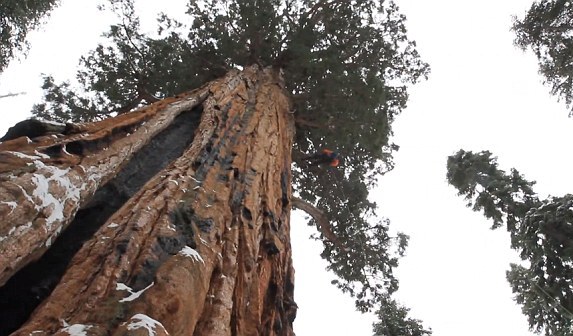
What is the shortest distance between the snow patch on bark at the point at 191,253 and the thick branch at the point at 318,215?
5.97 metres

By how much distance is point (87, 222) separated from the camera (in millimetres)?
3400

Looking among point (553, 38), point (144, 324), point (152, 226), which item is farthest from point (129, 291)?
point (553, 38)

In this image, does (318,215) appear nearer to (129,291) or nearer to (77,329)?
(129,291)

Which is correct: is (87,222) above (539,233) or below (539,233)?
below

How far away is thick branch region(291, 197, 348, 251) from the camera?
29.6 ft

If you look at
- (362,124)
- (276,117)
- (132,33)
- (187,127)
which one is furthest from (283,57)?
(187,127)

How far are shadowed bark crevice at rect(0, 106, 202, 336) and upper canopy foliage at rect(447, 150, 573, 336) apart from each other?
7854 millimetres

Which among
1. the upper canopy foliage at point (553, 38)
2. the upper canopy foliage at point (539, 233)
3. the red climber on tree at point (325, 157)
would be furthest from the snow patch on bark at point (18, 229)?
the upper canopy foliage at point (553, 38)

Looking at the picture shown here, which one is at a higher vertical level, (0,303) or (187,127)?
(187,127)

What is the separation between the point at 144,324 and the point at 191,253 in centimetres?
69

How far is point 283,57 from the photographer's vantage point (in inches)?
360

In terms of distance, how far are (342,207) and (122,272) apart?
30.5ft

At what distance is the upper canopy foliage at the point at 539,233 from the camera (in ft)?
31.3

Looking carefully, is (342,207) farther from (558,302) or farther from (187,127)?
(187,127)
